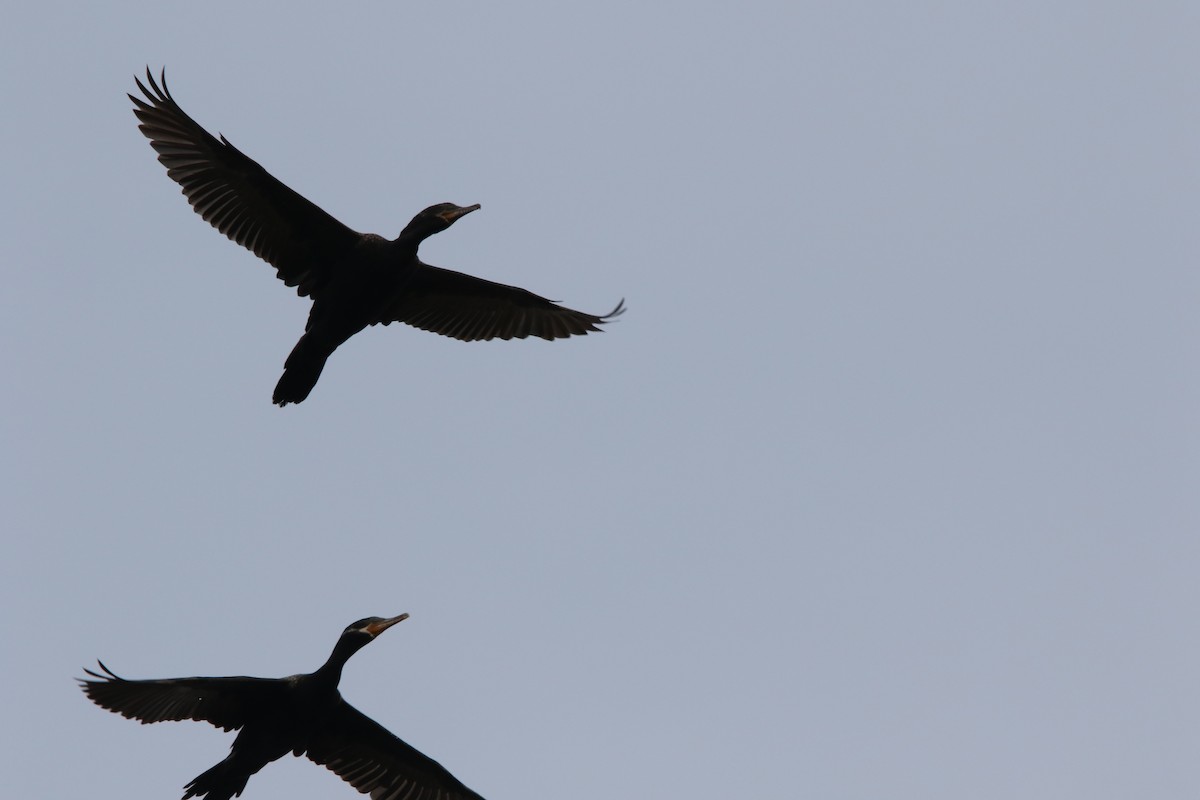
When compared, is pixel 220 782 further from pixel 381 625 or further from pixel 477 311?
pixel 477 311

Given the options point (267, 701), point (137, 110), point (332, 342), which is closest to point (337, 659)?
point (267, 701)

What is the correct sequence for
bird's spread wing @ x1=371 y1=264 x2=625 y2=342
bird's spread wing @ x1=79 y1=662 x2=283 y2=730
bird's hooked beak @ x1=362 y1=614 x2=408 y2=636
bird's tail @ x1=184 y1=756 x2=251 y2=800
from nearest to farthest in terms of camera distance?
bird's spread wing @ x1=79 y1=662 x2=283 y2=730, bird's tail @ x1=184 y1=756 x2=251 y2=800, bird's hooked beak @ x1=362 y1=614 x2=408 y2=636, bird's spread wing @ x1=371 y1=264 x2=625 y2=342

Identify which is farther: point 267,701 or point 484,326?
point 484,326

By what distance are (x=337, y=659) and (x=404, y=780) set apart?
4.97 feet

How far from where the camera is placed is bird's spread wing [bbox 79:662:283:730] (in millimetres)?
12672

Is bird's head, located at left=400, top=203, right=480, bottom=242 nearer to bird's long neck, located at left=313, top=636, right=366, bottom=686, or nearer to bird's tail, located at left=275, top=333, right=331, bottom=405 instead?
bird's tail, located at left=275, top=333, right=331, bottom=405

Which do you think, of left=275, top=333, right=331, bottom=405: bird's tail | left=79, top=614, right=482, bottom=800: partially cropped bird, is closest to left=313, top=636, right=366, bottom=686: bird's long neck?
left=79, top=614, right=482, bottom=800: partially cropped bird

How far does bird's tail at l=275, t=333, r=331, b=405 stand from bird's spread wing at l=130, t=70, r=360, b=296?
28.5 inches

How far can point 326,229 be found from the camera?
1611 cm

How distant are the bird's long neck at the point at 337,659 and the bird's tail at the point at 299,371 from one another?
2761mm

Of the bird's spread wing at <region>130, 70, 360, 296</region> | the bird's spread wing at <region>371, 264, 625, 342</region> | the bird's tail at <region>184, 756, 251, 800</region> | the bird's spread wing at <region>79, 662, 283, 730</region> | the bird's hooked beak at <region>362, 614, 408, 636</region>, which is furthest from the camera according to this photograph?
the bird's spread wing at <region>371, 264, 625, 342</region>

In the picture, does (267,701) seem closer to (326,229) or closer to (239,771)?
(239,771)

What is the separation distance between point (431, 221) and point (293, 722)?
Result: 489cm

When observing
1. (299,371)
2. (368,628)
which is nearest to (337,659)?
(368,628)
